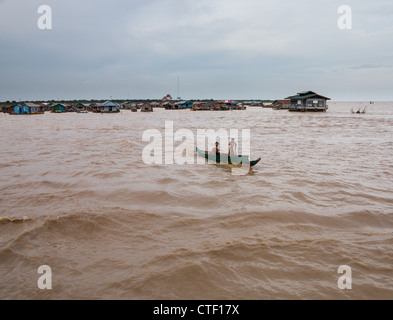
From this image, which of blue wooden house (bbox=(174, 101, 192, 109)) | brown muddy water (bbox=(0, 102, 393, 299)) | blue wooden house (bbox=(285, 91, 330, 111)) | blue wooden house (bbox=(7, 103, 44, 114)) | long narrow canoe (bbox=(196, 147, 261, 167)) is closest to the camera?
brown muddy water (bbox=(0, 102, 393, 299))

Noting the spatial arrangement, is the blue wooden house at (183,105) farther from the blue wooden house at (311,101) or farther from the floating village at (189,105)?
the blue wooden house at (311,101)

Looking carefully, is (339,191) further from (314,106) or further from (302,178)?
(314,106)

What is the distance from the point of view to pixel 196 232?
19.8 feet

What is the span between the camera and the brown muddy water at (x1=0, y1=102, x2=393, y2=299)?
4.27 meters

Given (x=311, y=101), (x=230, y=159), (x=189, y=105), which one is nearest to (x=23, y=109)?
(x=189, y=105)

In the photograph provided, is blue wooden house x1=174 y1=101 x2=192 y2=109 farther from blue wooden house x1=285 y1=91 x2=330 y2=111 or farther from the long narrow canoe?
the long narrow canoe

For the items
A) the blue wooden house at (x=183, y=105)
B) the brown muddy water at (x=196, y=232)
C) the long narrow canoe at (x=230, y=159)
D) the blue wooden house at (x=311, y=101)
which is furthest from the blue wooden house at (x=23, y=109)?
the long narrow canoe at (x=230, y=159)

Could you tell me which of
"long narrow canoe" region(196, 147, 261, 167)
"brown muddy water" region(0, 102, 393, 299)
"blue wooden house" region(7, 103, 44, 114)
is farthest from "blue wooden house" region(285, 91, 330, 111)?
"blue wooden house" region(7, 103, 44, 114)

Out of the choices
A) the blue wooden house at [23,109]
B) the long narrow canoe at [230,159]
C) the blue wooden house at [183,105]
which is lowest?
the long narrow canoe at [230,159]

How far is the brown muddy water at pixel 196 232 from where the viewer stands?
4270 millimetres

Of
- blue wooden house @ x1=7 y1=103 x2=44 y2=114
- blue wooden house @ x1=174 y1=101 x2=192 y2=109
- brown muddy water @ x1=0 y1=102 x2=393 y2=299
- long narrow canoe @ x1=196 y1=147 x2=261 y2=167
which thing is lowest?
brown muddy water @ x1=0 y1=102 x2=393 y2=299

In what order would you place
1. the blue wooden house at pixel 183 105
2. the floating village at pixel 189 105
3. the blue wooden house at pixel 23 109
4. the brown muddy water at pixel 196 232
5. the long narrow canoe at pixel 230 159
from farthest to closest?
the blue wooden house at pixel 183 105, the blue wooden house at pixel 23 109, the floating village at pixel 189 105, the long narrow canoe at pixel 230 159, the brown muddy water at pixel 196 232

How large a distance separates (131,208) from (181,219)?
161 cm

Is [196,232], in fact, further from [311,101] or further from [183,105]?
[183,105]
